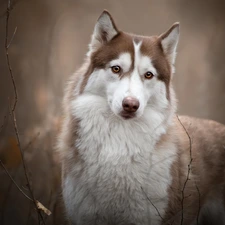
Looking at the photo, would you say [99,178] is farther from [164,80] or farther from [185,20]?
[185,20]

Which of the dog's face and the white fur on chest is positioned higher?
the dog's face

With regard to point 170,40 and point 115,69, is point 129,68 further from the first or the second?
point 170,40

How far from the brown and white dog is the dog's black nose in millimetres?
65

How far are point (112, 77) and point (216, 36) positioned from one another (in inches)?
178

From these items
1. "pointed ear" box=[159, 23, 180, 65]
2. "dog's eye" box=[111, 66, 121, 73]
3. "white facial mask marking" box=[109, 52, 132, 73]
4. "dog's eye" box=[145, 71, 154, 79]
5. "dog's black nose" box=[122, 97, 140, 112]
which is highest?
"pointed ear" box=[159, 23, 180, 65]

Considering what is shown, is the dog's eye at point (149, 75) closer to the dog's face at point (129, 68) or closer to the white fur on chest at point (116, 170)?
the dog's face at point (129, 68)

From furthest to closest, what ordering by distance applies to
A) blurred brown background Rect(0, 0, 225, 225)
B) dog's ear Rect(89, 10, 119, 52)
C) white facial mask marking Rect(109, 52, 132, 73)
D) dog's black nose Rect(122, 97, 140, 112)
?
blurred brown background Rect(0, 0, 225, 225)
dog's ear Rect(89, 10, 119, 52)
white facial mask marking Rect(109, 52, 132, 73)
dog's black nose Rect(122, 97, 140, 112)

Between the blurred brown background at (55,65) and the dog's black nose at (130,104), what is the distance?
1.77 m

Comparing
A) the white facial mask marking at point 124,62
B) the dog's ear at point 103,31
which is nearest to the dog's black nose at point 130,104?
the white facial mask marking at point 124,62

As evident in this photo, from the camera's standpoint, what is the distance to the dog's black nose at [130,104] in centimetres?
333

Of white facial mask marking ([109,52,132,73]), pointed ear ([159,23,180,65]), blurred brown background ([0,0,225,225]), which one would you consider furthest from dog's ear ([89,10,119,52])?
blurred brown background ([0,0,225,225])

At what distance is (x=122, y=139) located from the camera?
3.75 meters

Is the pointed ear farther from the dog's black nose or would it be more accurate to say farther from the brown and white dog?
the dog's black nose

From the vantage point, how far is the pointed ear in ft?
12.4
